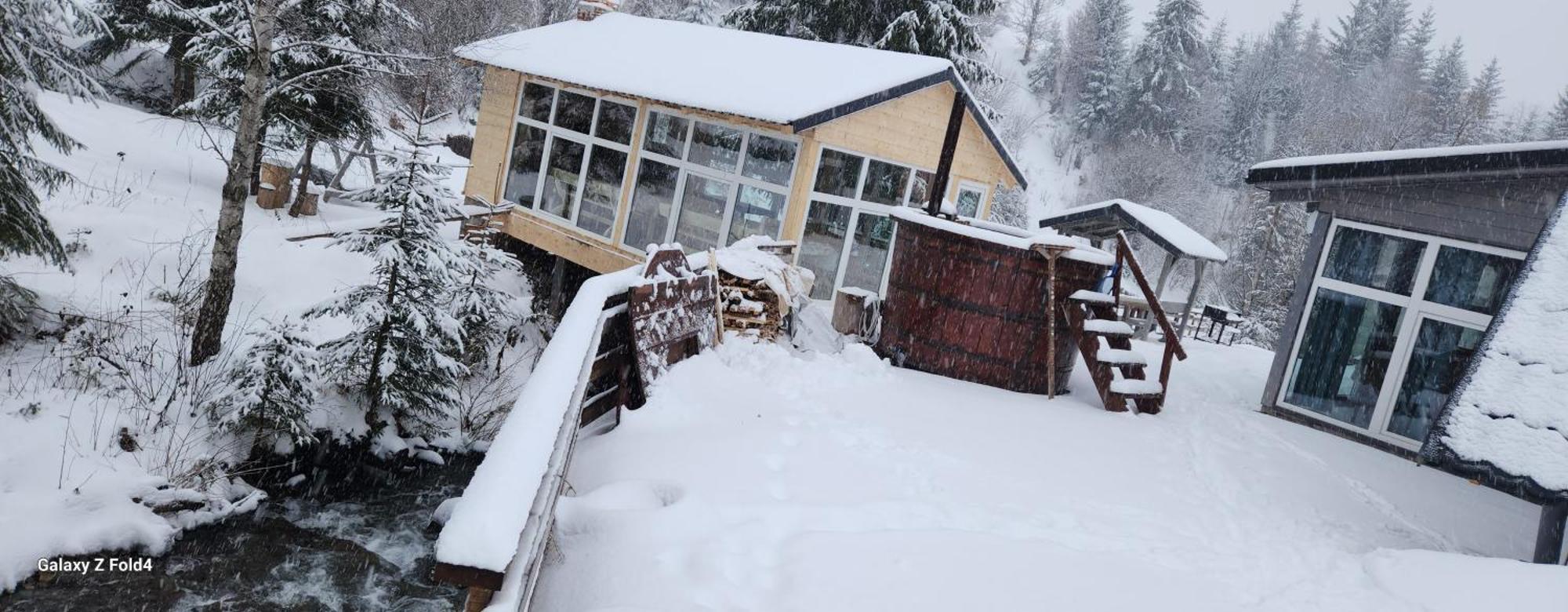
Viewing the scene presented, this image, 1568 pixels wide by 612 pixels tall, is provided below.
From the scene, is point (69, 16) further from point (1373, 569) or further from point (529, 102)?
point (1373, 569)

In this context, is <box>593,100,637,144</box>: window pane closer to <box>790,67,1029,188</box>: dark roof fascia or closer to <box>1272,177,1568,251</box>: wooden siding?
<box>790,67,1029,188</box>: dark roof fascia

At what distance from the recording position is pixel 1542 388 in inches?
184

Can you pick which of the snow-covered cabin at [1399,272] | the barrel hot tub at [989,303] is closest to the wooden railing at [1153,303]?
the barrel hot tub at [989,303]

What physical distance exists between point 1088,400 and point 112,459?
7.93 metres

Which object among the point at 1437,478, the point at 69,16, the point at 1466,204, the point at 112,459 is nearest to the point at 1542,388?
the point at 1437,478

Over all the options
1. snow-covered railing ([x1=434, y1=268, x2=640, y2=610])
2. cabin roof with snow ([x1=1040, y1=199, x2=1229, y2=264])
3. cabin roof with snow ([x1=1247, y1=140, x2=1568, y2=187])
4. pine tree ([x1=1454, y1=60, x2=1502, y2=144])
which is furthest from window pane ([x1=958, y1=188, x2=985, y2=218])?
pine tree ([x1=1454, y1=60, x2=1502, y2=144])

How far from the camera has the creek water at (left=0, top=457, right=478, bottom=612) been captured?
16.4 ft

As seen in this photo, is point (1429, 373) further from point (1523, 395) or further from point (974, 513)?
point (974, 513)

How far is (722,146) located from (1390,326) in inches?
309

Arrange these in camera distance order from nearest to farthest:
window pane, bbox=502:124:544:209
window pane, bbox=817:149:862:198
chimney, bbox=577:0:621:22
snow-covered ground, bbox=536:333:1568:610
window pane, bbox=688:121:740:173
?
snow-covered ground, bbox=536:333:1568:610, window pane, bbox=817:149:862:198, window pane, bbox=688:121:740:173, window pane, bbox=502:124:544:209, chimney, bbox=577:0:621:22

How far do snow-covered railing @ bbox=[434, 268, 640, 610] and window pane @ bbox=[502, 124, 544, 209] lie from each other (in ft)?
34.6

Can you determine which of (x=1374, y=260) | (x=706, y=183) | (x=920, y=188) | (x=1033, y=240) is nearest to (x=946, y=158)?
(x=1033, y=240)

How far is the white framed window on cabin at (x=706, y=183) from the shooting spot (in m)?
11.2

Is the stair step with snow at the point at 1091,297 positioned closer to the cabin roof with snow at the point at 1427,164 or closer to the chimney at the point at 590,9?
the cabin roof with snow at the point at 1427,164
